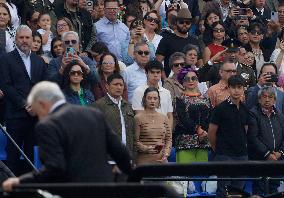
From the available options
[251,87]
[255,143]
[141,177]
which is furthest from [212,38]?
[141,177]

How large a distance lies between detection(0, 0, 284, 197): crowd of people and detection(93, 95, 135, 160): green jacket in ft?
0.05

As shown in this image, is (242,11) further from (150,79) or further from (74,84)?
(74,84)

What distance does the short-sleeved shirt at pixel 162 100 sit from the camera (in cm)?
1686

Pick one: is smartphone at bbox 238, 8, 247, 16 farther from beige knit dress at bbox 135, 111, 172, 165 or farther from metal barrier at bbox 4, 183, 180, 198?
metal barrier at bbox 4, 183, 180, 198

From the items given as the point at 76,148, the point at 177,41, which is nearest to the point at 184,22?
the point at 177,41

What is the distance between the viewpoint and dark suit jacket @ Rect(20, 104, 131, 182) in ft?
33.1

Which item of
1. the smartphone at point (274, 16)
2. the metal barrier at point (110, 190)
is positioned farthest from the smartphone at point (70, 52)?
the metal barrier at point (110, 190)

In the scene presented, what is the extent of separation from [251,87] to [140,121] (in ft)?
7.91

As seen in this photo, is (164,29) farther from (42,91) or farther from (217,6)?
(42,91)

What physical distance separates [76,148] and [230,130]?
6.63 metres

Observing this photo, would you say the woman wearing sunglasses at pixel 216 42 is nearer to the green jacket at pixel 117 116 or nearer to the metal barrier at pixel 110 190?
the green jacket at pixel 117 116

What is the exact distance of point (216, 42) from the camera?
798 inches

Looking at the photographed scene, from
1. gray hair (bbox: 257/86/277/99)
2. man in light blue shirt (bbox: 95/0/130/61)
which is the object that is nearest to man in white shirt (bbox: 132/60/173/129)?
gray hair (bbox: 257/86/277/99)

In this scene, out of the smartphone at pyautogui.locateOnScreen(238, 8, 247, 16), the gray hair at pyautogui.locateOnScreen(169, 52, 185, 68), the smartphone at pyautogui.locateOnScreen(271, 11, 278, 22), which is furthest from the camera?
the smartphone at pyautogui.locateOnScreen(271, 11, 278, 22)
